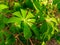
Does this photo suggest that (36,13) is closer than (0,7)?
No

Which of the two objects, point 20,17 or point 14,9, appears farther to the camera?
point 14,9

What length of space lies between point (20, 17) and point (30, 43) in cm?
32

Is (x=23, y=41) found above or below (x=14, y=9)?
below

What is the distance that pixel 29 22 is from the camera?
52.4 inches

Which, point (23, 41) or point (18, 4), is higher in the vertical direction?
point (18, 4)

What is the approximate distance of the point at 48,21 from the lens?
139 centimetres

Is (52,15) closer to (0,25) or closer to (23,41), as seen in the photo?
(23,41)

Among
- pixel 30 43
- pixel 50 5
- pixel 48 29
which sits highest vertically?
pixel 50 5

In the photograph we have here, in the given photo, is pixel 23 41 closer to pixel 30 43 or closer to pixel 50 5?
pixel 30 43

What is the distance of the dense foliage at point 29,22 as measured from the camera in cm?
132

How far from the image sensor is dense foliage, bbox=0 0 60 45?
1.32 m

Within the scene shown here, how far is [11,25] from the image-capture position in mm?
1449

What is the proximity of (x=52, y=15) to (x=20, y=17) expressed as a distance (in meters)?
0.33

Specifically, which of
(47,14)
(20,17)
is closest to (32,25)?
(20,17)
